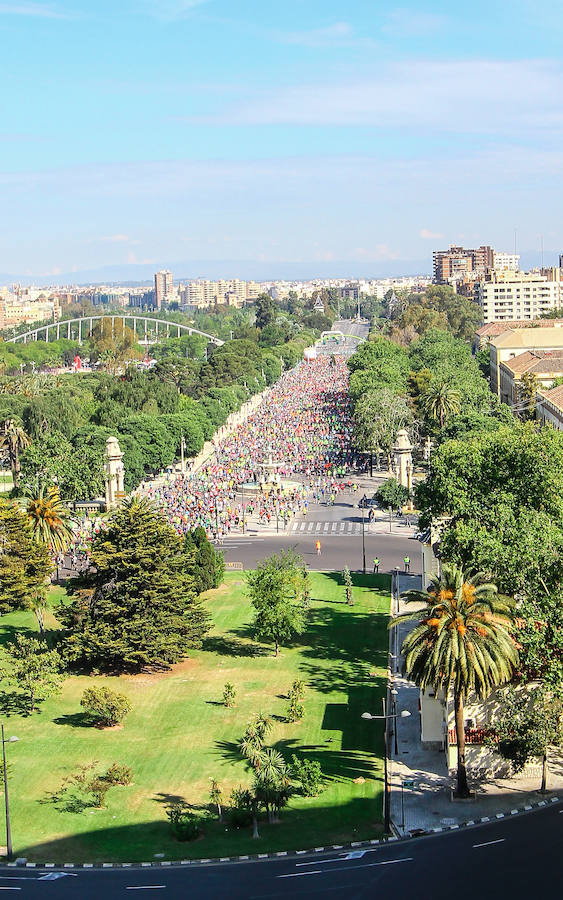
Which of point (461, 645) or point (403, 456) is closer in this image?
point (461, 645)

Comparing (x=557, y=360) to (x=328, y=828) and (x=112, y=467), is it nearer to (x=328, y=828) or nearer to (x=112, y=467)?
(x=112, y=467)

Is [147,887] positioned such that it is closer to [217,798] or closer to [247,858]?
[247,858]

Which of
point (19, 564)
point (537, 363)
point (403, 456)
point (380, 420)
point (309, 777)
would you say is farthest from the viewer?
point (537, 363)

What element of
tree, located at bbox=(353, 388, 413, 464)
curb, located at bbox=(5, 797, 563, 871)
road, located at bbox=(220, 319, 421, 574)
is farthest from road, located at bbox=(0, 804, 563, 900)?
tree, located at bbox=(353, 388, 413, 464)

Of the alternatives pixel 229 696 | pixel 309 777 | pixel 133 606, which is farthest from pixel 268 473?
pixel 309 777

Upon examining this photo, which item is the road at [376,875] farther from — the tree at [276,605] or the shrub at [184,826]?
the tree at [276,605]

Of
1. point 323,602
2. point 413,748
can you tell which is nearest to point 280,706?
point 413,748

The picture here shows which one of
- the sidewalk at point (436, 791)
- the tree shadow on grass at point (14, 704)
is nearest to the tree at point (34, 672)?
the tree shadow on grass at point (14, 704)
